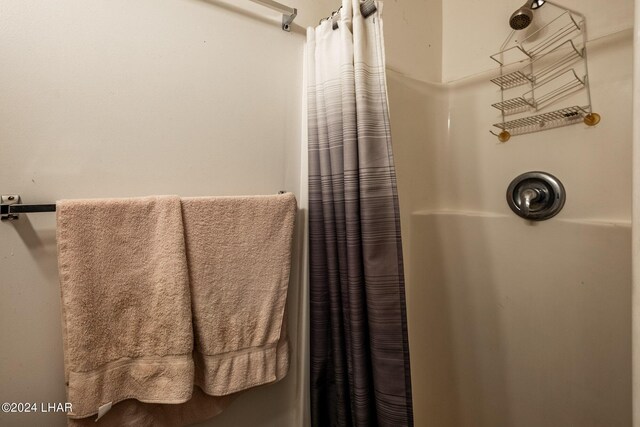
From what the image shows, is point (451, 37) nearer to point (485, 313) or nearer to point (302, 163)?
point (302, 163)

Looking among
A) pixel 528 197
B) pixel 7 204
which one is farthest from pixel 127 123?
pixel 528 197

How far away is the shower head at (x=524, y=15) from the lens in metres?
0.98

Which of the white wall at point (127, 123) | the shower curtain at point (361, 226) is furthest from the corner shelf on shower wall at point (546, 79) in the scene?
the white wall at point (127, 123)

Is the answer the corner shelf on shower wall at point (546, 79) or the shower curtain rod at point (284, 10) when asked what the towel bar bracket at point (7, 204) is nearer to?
the shower curtain rod at point (284, 10)

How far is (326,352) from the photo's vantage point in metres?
0.88

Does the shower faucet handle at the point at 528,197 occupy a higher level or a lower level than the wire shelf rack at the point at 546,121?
lower

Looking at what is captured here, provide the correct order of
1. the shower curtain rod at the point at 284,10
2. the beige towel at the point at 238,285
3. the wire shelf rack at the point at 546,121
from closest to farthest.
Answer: the beige towel at the point at 238,285
the shower curtain rod at the point at 284,10
the wire shelf rack at the point at 546,121

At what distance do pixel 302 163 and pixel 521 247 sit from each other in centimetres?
89

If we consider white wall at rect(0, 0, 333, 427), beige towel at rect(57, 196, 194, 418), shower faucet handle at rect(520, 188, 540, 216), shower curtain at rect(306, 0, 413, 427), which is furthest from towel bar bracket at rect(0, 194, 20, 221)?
shower faucet handle at rect(520, 188, 540, 216)

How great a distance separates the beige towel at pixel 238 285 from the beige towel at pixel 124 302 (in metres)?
Result: 0.05

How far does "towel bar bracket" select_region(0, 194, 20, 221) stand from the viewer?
1.90 feet

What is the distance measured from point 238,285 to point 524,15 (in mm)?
1315

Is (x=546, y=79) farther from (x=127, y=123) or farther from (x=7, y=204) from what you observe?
(x=7, y=204)

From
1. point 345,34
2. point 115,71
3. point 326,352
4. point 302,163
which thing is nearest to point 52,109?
point 115,71
